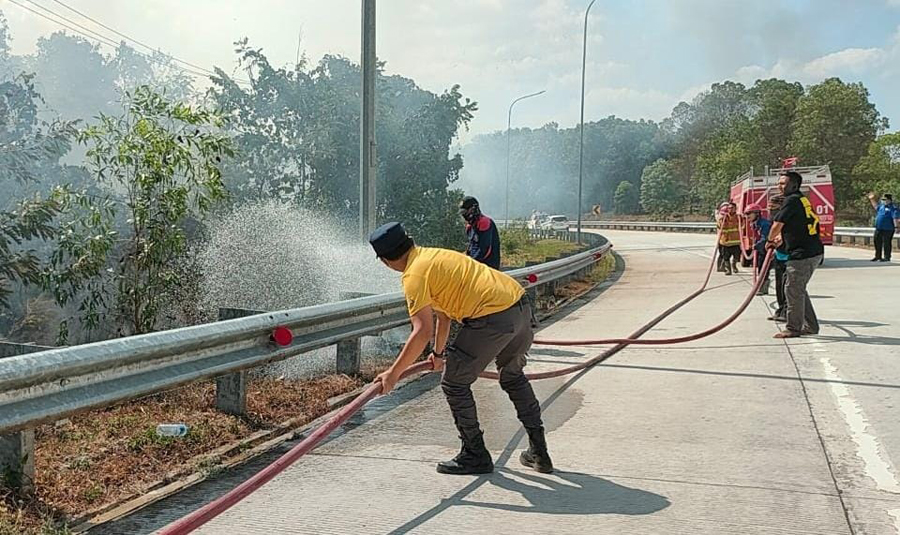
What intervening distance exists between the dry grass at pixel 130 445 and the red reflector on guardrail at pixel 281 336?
651 millimetres

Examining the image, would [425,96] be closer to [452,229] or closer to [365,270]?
[452,229]

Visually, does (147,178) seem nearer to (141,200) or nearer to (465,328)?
(141,200)

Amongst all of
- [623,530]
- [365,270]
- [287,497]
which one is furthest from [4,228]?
[623,530]

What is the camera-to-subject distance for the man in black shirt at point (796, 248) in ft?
32.2

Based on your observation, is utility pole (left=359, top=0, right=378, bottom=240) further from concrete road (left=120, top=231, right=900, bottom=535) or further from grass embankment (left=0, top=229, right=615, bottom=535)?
grass embankment (left=0, top=229, right=615, bottom=535)

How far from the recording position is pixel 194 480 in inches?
194

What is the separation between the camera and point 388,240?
4.64 metres

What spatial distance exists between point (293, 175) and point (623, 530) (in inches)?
727

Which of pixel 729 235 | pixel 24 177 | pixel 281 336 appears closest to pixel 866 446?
pixel 281 336

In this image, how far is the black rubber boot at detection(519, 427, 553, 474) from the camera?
503cm

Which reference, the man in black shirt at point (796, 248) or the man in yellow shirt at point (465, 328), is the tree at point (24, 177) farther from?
the man in black shirt at point (796, 248)

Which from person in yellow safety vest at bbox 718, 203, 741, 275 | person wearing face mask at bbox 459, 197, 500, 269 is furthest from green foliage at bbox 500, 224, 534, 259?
person wearing face mask at bbox 459, 197, 500, 269

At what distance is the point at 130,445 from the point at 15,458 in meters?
1.11

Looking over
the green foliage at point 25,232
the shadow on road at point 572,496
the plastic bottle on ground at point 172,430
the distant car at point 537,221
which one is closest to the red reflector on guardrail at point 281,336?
the plastic bottle on ground at point 172,430
